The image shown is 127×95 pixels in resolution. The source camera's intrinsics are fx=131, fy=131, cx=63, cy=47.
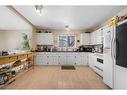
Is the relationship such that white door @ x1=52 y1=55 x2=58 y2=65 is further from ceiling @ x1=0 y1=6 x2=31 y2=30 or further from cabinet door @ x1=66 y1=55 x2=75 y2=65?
ceiling @ x1=0 y1=6 x2=31 y2=30

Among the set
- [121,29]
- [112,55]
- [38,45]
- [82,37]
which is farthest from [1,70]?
[82,37]

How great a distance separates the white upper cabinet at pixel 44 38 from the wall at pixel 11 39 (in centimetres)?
118

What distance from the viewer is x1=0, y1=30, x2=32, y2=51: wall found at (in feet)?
→ 28.7

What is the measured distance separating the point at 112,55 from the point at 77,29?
5.59 metres

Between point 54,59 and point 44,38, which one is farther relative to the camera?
point 44,38

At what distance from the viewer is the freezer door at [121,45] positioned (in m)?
2.54

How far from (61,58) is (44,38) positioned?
5.48 feet

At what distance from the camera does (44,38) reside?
821 centimetres

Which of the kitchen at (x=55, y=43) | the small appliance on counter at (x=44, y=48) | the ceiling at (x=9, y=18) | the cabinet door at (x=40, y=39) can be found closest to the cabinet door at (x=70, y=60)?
the kitchen at (x=55, y=43)

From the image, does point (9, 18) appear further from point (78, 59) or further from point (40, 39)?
point (78, 59)

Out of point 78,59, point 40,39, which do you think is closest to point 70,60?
point 78,59

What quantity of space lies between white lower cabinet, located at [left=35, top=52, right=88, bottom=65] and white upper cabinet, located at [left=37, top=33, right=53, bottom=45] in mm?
841

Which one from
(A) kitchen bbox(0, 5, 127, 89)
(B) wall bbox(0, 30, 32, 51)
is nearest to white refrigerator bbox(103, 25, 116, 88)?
(A) kitchen bbox(0, 5, 127, 89)

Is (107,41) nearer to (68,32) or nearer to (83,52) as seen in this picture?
(83,52)
